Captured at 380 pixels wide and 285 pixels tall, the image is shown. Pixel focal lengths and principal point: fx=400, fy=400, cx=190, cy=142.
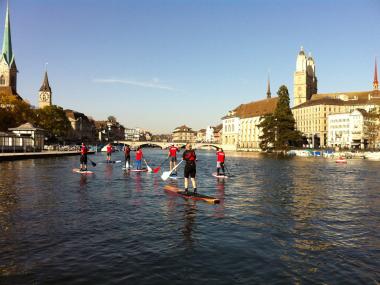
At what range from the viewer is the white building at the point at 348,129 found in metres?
152

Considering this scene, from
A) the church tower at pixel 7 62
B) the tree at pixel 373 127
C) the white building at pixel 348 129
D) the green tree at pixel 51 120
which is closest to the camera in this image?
the tree at pixel 373 127

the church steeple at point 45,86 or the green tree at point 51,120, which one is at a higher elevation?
the church steeple at point 45,86

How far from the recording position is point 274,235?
1229 centimetres

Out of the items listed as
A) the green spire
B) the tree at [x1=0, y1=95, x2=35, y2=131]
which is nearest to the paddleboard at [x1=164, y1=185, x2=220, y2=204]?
the tree at [x1=0, y1=95, x2=35, y2=131]

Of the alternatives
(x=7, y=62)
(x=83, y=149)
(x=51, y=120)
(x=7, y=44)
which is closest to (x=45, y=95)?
(x=7, y=62)

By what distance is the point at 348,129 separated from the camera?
158250mm

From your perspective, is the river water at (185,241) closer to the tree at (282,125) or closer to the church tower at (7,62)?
the tree at (282,125)

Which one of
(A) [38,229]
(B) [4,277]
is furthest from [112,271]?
(A) [38,229]

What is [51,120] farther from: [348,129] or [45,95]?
[348,129]

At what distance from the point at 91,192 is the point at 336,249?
14.8 meters

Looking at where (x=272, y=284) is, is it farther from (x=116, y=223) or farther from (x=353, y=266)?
(x=116, y=223)

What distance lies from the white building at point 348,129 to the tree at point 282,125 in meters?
36.3

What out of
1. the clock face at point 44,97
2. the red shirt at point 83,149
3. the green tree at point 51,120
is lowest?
the red shirt at point 83,149

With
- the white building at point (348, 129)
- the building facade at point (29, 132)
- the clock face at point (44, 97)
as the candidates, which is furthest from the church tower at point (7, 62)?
the white building at point (348, 129)
